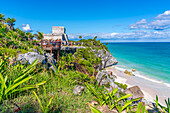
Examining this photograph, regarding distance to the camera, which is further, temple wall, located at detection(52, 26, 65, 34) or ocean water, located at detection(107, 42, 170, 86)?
temple wall, located at detection(52, 26, 65, 34)

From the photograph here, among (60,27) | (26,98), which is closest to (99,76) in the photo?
(26,98)

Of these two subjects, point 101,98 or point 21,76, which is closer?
point 21,76

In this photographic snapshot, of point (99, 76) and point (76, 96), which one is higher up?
point (76, 96)

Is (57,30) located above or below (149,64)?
above

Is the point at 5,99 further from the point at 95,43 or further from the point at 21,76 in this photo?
the point at 95,43

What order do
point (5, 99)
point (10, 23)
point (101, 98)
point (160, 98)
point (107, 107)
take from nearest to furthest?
point (5, 99)
point (107, 107)
point (101, 98)
point (160, 98)
point (10, 23)

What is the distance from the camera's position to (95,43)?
29453 millimetres

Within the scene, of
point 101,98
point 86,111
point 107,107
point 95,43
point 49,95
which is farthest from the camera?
point 95,43

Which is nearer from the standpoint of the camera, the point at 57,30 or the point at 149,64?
the point at 149,64

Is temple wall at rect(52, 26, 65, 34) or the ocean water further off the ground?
temple wall at rect(52, 26, 65, 34)

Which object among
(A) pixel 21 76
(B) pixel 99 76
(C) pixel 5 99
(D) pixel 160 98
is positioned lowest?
(D) pixel 160 98

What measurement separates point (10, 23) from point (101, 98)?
31.6 metres

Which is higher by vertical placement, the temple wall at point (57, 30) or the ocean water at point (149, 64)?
the temple wall at point (57, 30)

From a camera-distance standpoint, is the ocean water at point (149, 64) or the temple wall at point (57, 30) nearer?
the ocean water at point (149, 64)
